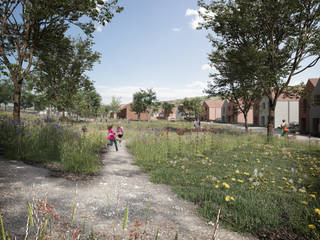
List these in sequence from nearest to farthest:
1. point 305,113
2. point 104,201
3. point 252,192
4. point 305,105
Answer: point 104,201, point 252,192, point 305,113, point 305,105

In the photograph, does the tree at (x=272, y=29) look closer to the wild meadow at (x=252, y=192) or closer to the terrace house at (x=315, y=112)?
the wild meadow at (x=252, y=192)

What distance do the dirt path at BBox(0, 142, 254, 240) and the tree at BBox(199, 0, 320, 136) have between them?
11.1 m

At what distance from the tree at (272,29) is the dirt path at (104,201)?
11073 millimetres

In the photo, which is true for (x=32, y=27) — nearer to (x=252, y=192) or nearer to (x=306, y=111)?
(x=252, y=192)

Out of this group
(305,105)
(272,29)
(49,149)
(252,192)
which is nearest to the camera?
(252,192)

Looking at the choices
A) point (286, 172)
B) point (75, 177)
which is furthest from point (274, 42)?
point (75, 177)

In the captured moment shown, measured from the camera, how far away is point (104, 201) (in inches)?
142

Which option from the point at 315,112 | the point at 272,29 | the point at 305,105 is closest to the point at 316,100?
the point at 315,112

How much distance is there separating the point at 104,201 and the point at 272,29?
571 inches

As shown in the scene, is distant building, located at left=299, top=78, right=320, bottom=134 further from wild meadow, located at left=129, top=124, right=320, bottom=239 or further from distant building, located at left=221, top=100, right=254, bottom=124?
distant building, located at left=221, top=100, right=254, bottom=124

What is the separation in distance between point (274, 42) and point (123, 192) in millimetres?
14908

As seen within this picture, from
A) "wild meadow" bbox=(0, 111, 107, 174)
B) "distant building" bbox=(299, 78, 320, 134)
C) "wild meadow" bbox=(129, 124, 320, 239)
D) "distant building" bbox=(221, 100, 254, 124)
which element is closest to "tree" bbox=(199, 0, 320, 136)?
"wild meadow" bbox=(129, 124, 320, 239)

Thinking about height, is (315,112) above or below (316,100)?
below

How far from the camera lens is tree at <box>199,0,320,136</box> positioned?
11.3m
